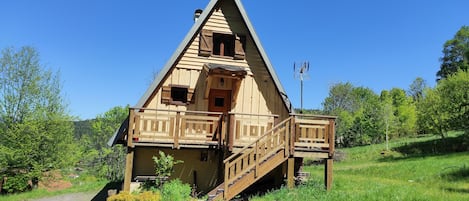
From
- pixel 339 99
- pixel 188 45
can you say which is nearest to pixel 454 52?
pixel 339 99

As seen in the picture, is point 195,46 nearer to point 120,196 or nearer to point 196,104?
point 196,104

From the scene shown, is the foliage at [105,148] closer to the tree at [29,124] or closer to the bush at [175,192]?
the tree at [29,124]

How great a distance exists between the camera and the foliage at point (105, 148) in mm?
31359

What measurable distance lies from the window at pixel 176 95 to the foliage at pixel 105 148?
18622 millimetres

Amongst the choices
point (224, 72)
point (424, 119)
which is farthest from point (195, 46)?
point (424, 119)

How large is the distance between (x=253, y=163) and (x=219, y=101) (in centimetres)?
401

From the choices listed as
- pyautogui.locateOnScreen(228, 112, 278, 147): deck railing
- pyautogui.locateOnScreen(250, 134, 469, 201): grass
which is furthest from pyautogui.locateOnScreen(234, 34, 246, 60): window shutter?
pyautogui.locateOnScreen(250, 134, 469, 201): grass

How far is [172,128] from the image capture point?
12.1 m

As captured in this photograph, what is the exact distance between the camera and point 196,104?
13812 mm

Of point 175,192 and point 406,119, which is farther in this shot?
point 406,119

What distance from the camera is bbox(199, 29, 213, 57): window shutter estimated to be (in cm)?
1391

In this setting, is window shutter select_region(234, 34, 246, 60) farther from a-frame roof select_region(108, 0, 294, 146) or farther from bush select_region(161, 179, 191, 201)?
bush select_region(161, 179, 191, 201)

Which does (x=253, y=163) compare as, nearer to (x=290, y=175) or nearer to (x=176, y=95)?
(x=290, y=175)

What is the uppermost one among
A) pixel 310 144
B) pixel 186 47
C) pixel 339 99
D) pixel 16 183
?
pixel 339 99
